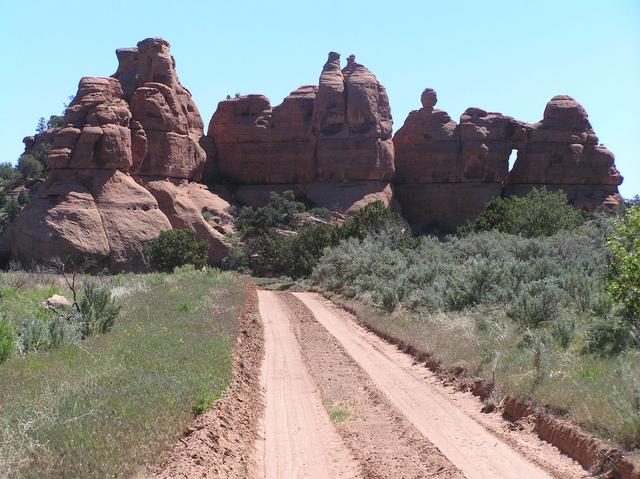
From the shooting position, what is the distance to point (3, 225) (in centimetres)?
6250

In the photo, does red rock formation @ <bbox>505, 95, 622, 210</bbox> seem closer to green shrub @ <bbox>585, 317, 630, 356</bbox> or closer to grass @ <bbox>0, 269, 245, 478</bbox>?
green shrub @ <bbox>585, 317, 630, 356</bbox>

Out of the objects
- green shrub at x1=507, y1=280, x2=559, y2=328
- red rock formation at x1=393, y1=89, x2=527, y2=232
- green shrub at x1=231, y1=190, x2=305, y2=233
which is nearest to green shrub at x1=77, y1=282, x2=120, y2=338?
green shrub at x1=507, y1=280, x2=559, y2=328

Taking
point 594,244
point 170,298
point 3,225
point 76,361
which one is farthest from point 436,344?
point 3,225

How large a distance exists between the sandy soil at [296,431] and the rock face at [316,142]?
51882 millimetres

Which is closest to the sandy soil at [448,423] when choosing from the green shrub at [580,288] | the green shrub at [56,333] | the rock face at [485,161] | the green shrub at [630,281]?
the green shrub at [630,281]

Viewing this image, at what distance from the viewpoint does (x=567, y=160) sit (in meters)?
70.1

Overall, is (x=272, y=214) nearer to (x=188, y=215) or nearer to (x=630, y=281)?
(x=188, y=215)

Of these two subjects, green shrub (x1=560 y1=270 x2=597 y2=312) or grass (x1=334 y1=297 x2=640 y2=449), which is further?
green shrub (x1=560 y1=270 x2=597 y2=312)

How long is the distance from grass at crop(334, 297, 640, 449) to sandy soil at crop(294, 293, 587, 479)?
64 centimetres

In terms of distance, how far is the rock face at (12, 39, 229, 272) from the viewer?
5203cm

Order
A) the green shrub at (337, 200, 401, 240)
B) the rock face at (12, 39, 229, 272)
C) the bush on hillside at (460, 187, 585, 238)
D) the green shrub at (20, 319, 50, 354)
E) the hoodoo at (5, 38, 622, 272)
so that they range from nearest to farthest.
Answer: the green shrub at (20, 319, 50, 354) → the bush on hillside at (460, 187, 585, 238) → the green shrub at (337, 200, 401, 240) → the rock face at (12, 39, 229, 272) → the hoodoo at (5, 38, 622, 272)

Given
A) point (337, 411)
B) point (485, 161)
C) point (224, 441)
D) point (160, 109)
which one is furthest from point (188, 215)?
point (224, 441)

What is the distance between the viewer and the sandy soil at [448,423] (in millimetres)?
8844

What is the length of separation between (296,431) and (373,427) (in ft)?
4.05
